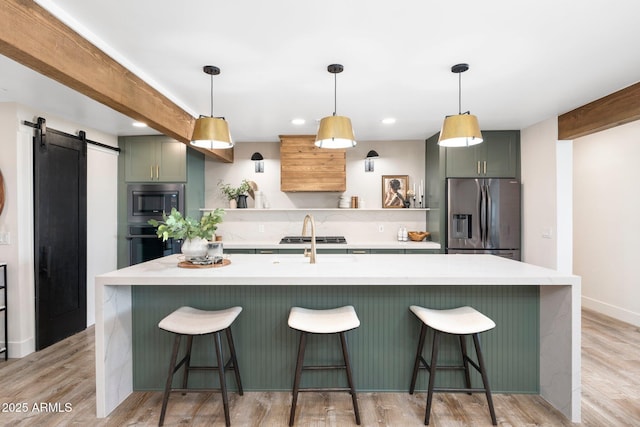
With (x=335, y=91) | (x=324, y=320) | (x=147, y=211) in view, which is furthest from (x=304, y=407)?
(x=147, y=211)

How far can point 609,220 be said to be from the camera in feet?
13.5

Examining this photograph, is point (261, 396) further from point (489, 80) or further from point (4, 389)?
point (489, 80)

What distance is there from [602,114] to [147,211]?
196 inches

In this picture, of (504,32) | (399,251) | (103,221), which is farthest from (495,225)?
(103,221)

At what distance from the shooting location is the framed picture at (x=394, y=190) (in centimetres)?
479

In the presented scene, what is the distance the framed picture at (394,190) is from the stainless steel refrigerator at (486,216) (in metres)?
0.77

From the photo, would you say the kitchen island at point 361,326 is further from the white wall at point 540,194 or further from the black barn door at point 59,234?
the white wall at point 540,194

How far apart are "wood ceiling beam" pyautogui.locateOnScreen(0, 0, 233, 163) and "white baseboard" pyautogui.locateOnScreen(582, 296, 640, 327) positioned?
207 inches

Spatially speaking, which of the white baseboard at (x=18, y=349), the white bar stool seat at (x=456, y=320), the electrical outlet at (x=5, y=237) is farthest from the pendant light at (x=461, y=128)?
the white baseboard at (x=18, y=349)

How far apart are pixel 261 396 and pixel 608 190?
14.9 feet

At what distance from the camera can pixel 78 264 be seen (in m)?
3.68

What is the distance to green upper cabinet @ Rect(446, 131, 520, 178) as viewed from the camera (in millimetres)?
4199

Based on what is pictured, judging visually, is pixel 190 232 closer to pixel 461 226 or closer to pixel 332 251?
pixel 332 251

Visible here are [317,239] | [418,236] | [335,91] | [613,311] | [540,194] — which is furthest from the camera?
[317,239]
